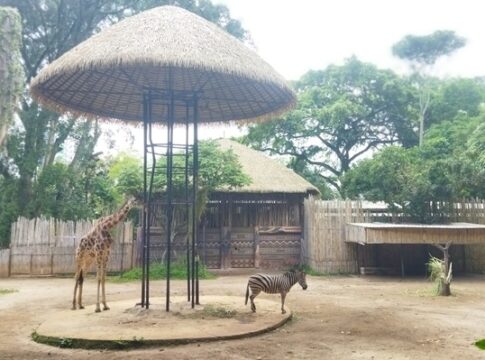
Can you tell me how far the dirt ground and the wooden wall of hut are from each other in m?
3.79

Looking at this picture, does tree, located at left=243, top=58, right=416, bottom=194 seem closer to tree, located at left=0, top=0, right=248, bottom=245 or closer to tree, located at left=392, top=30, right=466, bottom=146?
tree, located at left=392, top=30, right=466, bottom=146

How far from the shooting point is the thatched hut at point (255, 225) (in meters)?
16.4

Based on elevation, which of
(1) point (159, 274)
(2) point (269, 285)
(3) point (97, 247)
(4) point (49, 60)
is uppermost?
(4) point (49, 60)

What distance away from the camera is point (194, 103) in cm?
822

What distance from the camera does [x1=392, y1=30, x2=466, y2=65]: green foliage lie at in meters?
27.8

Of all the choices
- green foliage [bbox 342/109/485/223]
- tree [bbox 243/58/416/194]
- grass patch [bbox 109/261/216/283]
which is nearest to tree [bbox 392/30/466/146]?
tree [bbox 243/58/416/194]

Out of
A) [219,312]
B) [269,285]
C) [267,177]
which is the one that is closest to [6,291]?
[219,312]

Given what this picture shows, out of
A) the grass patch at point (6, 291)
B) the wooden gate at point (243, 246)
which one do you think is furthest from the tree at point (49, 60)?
the wooden gate at point (243, 246)

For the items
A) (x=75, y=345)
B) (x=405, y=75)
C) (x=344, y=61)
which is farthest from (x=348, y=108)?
(x=75, y=345)

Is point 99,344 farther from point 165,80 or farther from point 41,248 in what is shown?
point 41,248

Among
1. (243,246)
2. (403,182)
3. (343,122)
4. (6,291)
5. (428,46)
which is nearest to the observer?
(6,291)

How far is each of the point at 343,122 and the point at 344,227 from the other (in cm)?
1099

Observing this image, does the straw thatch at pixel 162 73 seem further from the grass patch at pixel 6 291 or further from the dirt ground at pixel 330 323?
the grass patch at pixel 6 291

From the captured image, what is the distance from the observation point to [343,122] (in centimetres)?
2455
